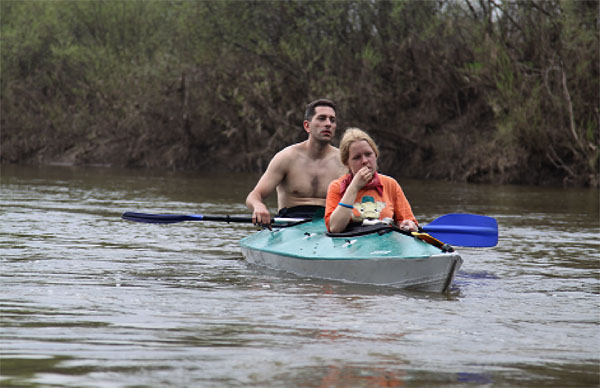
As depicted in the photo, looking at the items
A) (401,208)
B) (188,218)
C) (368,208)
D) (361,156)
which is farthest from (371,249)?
(188,218)

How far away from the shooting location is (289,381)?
12.4 feet

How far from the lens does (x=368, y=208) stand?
23.0ft

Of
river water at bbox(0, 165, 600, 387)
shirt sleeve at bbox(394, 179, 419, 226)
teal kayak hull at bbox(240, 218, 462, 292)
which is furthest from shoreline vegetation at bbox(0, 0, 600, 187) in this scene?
shirt sleeve at bbox(394, 179, 419, 226)

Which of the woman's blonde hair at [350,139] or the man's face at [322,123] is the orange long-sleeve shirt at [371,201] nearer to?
the woman's blonde hair at [350,139]

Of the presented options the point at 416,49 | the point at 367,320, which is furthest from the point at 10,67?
the point at 367,320

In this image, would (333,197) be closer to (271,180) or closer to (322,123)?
(322,123)

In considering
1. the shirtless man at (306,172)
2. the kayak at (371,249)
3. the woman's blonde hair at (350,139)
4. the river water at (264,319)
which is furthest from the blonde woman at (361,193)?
the shirtless man at (306,172)

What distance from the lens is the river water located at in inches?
155

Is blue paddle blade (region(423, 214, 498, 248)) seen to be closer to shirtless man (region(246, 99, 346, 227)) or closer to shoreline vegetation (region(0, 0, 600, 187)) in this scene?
shirtless man (region(246, 99, 346, 227))

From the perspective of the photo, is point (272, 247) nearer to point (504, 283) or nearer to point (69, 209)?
point (504, 283)

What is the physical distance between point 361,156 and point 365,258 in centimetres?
73

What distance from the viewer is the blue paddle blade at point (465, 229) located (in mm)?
7609

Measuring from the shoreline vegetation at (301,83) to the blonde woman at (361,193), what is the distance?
15808mm

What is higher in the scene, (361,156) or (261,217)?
(361,156)
